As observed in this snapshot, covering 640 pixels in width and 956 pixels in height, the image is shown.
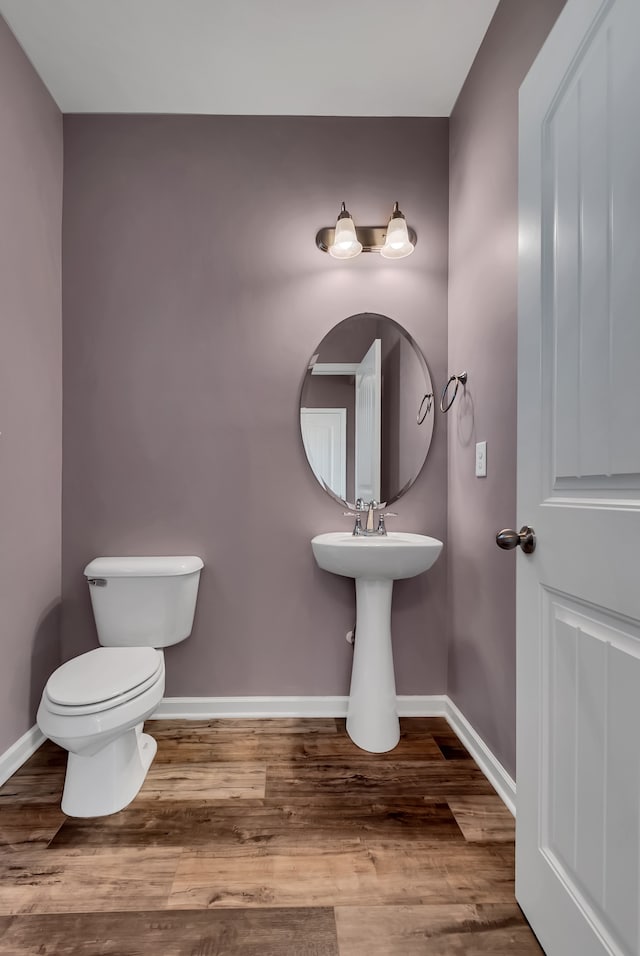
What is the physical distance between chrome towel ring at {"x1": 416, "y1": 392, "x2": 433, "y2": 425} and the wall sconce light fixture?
0.57 m

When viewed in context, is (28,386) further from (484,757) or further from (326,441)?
(484,757)

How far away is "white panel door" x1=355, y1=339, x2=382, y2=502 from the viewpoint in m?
2.17

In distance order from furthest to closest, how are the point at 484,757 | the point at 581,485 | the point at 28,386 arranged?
the point at 28,386 < the point at 484,757 < the point at 581,485

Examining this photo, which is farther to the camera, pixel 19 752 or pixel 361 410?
pixel 361 410

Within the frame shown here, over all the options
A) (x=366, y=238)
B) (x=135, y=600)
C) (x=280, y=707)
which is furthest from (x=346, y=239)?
(x=280, y=707)

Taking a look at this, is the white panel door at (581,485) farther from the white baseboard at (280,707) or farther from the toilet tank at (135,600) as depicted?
the toilet tank at (135,600)

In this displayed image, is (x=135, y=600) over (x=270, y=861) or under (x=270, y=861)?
over

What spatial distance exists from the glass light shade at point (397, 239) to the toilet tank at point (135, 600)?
4.84 ft

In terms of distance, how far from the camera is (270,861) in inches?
53.1

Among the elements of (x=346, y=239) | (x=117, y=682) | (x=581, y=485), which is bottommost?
(x=117, y=682)

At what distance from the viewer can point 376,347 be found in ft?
7.12

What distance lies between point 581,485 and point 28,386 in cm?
185

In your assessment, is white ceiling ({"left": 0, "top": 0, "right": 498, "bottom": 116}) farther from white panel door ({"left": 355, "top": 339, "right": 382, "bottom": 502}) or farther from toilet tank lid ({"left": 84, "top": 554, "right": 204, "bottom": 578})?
toilet tank lid ({"left": 84, "top": 554, "right": 204, "bottom": 578})

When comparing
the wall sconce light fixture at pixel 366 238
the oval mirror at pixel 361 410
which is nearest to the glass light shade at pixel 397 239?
the wall sconce light fixture at pixel 366 238
